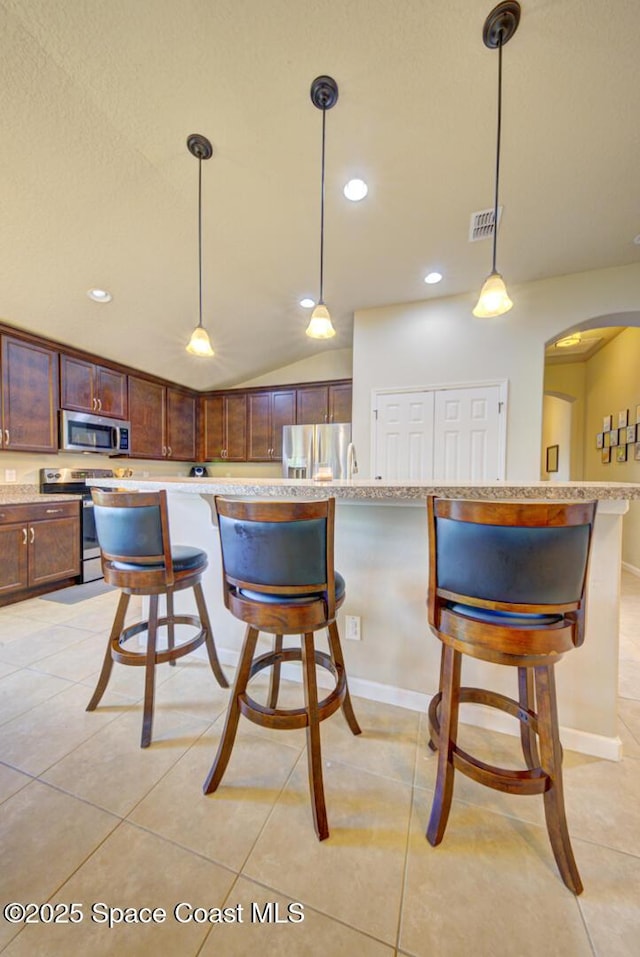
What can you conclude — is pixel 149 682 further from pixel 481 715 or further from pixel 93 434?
pixel 93 434

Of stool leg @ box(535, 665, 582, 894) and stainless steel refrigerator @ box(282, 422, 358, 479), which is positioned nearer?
stool leg @ box(535, 665, 582, 894)

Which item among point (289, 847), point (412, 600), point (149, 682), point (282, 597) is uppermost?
point (282, 597)

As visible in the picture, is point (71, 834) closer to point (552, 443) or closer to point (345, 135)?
point (345, 135)

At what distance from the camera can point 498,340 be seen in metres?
3.35

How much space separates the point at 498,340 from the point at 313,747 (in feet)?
11.8

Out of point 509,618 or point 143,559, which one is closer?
point 509,618

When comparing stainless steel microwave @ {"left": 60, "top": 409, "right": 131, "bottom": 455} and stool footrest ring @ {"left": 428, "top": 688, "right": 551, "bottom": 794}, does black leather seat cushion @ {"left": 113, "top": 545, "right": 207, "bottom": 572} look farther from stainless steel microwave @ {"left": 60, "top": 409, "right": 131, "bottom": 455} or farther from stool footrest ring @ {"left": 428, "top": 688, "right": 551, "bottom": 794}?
stainless steel microwave @ {"left": 60, "top": 409, "right": 131, "bottom": 455}

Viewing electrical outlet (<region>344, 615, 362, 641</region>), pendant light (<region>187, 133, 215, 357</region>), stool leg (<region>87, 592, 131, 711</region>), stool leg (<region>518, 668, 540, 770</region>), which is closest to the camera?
stool leg (<region>518, 668, 540, 770</region>)

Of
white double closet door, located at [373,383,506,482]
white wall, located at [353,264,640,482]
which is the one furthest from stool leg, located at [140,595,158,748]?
white wall, located at [353,264,640,482]

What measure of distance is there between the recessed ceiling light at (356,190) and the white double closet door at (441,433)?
175cm

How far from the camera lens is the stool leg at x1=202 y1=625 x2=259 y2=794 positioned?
4.03ft

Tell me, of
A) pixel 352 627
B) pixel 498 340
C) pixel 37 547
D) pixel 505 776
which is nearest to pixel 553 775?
pixel 505 776

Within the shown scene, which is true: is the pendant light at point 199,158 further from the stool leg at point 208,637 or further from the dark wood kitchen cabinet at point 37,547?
the dark wood kitchen cabinet at point 37,547

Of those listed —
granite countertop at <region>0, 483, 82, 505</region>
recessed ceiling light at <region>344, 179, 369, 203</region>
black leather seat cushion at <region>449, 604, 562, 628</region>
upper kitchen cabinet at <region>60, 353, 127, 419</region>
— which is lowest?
black leather seat cushion at <region>449, 604, 562, 628</region>
